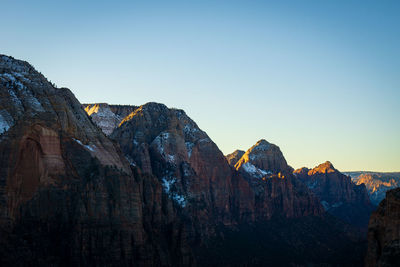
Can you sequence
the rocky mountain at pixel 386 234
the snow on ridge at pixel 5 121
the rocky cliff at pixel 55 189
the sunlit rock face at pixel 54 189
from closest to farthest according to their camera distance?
the rocky mountain at pixel 386 234 < the sunlit rock face at pixel 54 189 < the rocky cliff at pixel 55 189 < the snow on ridge at pixel 5 121

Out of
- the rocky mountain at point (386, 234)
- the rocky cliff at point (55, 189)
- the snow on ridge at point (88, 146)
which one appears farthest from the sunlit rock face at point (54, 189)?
the rocky mountain at point (386, 234)

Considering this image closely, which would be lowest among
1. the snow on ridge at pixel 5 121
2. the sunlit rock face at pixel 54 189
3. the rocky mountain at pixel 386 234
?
the rocky mountain at pixel 386 234

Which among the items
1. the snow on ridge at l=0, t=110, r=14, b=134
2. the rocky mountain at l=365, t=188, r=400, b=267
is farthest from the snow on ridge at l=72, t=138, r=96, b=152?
the rocky mountain at l=365, t=188, r=400, b=267

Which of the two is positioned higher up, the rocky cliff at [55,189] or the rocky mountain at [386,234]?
the rocky cliff at [55,189]

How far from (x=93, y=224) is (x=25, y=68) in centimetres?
4636

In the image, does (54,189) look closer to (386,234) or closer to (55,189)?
(55,189)

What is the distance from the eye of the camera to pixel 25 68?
6373 inches

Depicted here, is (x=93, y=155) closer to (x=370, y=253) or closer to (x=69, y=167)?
(x=69, y=167)

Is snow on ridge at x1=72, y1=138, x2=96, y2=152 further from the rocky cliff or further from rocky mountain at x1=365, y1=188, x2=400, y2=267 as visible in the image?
rocky mountain at x1=365, y1=188, x2=400, y2=267

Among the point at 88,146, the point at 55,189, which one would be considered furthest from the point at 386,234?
the point at 88,146

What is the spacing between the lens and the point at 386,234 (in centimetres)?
10431

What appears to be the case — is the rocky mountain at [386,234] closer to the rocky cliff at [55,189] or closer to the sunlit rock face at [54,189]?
the rocky cliff at [55,189]

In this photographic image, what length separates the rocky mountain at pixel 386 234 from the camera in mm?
99625

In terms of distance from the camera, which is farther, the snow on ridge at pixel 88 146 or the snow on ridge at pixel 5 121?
the snow on ridge at pixel 88 146
